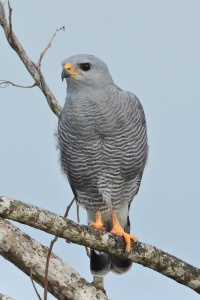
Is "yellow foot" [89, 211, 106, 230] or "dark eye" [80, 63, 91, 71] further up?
"dark eye" [80, 63, 91, 71]

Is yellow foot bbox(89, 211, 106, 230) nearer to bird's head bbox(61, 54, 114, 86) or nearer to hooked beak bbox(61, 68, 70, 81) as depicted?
bird's head bbox(61, 54, 114, 86)

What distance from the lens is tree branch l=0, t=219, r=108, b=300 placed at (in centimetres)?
468

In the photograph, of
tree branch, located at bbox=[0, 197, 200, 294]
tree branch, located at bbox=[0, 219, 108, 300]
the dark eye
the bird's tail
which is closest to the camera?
tree branch, located at bbox=[0, 197, 200, 294]

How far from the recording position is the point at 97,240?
169 inches

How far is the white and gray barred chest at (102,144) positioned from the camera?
5547 mm

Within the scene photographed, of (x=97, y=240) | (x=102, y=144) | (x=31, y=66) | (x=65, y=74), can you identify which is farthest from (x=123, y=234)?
(x=31, y=66)

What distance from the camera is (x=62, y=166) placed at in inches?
231

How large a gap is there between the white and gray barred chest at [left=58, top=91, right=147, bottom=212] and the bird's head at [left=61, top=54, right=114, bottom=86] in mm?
148

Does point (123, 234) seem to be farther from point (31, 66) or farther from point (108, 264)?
point (31, 66)

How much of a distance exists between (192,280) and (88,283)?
0.84 meters

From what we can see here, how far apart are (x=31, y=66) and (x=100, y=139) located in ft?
3.11

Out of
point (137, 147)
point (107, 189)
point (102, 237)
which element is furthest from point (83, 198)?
point (102, 237)

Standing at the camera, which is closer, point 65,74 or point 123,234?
point 123,234

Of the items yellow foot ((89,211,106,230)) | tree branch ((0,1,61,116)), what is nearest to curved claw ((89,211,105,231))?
yellow foot ((89,211,106,230))
